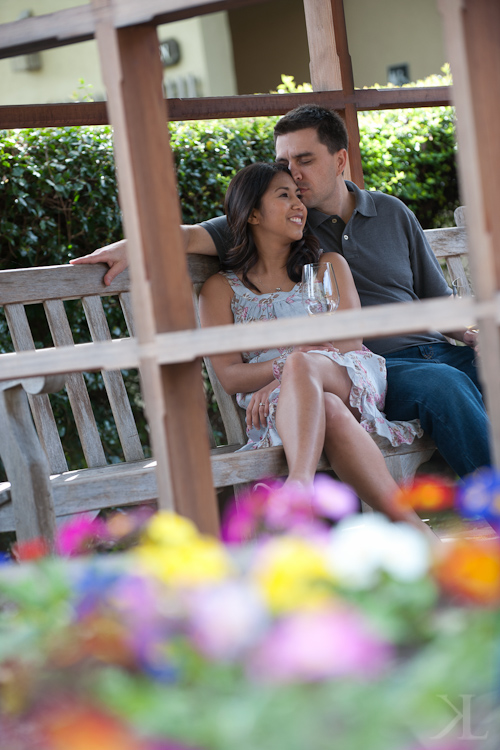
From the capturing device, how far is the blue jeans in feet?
7.46

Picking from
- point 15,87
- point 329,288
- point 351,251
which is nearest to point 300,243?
point 351,251

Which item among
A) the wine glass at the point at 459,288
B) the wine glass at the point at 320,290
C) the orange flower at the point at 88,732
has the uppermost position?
the wine glass at the point at 320,290

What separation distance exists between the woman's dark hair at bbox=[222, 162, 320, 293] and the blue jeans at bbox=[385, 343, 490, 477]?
0.48 m

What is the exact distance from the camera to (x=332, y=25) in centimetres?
318

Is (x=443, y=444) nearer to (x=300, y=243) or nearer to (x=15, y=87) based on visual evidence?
(x=300, y=243)

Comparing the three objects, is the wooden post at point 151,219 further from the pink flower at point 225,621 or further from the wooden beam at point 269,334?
the pink flower at point 225,621

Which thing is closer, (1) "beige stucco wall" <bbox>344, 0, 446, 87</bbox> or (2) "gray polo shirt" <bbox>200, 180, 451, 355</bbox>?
(2) "gray polo shirt" <bbox>200, 180, 451, 355</bbox>

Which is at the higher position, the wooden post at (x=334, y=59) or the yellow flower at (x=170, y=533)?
the wooden post at (x=334, y=59)

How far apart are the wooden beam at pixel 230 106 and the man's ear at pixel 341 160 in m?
0.23

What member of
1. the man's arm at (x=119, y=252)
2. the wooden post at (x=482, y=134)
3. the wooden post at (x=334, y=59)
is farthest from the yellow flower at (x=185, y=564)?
the wooden post at (x=334, y=59)

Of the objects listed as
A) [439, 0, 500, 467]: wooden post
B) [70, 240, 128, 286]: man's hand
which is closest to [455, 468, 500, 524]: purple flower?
[439, 0, 500, 467]: wooden post

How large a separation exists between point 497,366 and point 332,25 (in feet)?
8.14

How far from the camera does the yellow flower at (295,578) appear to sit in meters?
0.79

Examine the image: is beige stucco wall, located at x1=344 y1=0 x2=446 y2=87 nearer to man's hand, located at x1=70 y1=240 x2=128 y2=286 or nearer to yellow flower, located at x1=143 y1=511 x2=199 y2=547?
man's hand, located at x1=70 y1=240 x2=128 y2=286
